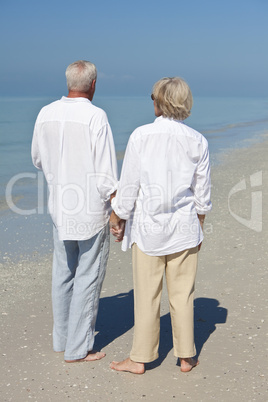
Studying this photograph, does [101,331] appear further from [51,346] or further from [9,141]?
[9,141]

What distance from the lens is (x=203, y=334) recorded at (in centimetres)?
446

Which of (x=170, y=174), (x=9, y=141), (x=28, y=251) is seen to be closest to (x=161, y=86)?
(x=170, y=174)

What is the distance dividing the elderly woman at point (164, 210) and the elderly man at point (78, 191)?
16 centimetres

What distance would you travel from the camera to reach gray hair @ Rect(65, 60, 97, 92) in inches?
143

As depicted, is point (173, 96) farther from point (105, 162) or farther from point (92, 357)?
point (92, 357)

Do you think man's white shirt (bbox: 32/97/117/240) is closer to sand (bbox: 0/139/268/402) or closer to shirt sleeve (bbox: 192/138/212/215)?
shirt sleeve (bbox: 192/138/212/215)

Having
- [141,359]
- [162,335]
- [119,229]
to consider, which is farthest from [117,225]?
[162,335]

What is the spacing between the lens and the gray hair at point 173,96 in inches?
133

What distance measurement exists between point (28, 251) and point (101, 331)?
244 centimetres

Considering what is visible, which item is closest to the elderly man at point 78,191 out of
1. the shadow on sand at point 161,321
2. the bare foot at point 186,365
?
the shadow on sand at point 161,321

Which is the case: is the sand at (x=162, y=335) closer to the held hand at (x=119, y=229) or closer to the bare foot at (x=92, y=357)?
the bare foot at (x=92, y=357)

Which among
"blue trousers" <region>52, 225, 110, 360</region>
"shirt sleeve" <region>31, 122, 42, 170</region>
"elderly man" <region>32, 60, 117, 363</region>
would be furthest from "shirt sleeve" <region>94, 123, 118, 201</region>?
"shirt sleeve" <region>31, 122, 42, 170</region>

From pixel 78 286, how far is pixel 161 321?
1.10 meters

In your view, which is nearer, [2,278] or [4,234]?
[2,278]
